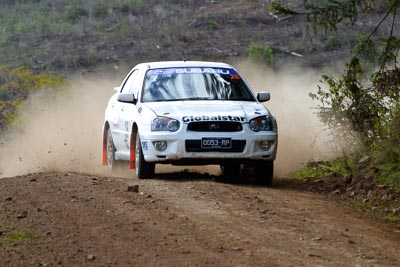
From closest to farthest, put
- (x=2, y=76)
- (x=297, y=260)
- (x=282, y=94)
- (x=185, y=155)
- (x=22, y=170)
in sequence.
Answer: (x=297, y=260) → (x=185, y=155) → (x=22, y=170) → (x=282, y=94) → (x=2, y=76)

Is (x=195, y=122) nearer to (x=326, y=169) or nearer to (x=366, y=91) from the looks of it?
(x=326, y=169)

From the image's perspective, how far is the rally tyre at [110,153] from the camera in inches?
645

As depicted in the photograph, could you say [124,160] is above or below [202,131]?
below

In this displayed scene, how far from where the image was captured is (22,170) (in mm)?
20062

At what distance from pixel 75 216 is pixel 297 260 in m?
2.89

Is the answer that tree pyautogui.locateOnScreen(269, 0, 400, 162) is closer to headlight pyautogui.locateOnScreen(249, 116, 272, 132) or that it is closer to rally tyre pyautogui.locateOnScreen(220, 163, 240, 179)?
headlight pyautogui.locateOnScreen(249, 116, 272, 132)

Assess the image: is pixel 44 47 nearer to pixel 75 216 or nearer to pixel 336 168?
pixel 336 168

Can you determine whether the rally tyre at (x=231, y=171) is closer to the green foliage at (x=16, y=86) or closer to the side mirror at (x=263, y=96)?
the side mirror at (x=263, y=96)

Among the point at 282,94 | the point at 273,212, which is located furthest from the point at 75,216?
the point at 282,94

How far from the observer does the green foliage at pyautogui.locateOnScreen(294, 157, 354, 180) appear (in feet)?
49.1

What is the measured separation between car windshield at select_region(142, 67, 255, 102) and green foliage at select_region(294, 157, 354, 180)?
152 centimetres

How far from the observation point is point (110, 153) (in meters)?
16.7

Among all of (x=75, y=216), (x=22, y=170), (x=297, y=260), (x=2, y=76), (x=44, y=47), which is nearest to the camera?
(x=297, y=260)

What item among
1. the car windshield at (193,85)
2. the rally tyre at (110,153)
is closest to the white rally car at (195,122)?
the car windshield at (193,85)
